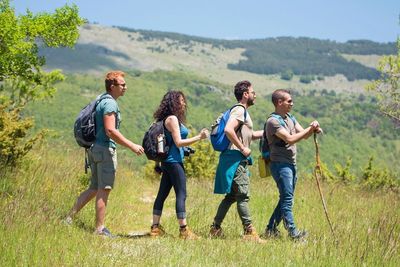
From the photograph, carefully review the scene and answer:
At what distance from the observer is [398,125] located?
15711mm

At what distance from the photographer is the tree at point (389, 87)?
16.1 metres

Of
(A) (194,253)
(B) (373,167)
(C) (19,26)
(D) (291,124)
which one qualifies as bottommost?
(B) (373,167)

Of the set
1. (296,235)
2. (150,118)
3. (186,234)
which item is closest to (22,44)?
(186,234)

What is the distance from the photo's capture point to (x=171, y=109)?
20.1 feet

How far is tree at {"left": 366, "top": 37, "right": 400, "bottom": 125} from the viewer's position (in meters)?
16.1

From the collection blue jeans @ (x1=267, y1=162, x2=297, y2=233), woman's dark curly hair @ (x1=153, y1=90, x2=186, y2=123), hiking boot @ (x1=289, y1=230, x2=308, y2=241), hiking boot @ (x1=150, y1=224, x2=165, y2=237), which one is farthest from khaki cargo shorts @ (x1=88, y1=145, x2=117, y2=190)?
hiking boot @ (x1=289, y1=230, x2=308, y2=241)

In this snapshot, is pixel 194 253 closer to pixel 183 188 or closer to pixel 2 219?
pixel 183 188

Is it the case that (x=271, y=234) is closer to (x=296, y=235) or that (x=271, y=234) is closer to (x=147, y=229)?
(x=296, y=235)

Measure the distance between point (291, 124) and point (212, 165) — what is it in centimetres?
791

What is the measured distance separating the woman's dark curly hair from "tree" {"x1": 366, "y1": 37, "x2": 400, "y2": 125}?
449 inches

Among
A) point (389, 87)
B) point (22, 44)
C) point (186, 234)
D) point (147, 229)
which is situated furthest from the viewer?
point (389, 87)

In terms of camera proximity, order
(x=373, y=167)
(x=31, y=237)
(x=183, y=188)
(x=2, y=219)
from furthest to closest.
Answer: (x=373, y=167) < (x=183, y=188) < (x=2, y=219) < (x=31, y=237)

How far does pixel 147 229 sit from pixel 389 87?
1206 centimetres

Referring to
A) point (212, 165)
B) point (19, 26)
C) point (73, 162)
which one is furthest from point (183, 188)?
point (212, 165)
